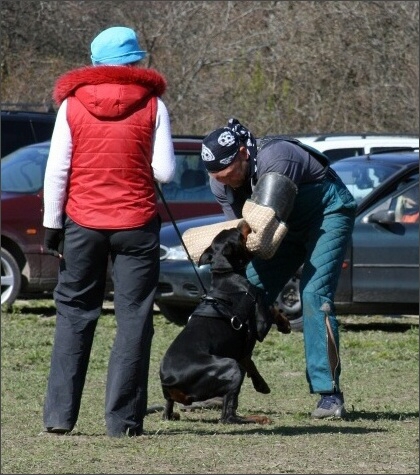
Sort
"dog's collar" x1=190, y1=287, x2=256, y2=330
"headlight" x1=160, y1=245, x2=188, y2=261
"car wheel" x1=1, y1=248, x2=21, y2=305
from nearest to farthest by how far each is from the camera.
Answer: "dog's collar" x1=190, y1=287, x2=256, y2=330
"headlight" x1=160, y1=245, x2=188, y2=261
"car wheel" x1=1, y1=248, x2=21, y2=305

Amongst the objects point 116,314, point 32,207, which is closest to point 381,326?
point 32,207

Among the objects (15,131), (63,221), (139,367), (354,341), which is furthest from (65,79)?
(15,131)

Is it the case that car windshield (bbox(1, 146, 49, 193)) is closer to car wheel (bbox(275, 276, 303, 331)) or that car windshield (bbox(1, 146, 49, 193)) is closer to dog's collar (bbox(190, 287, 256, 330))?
car wheel (bbox(275, 276, 303, 331))

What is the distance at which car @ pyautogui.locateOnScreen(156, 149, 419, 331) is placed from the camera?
1080 centimetres

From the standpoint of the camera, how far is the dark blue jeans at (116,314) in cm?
562

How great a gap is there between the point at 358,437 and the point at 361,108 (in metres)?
17.2

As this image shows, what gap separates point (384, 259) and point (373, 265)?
0.11 m

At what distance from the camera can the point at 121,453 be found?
5.26 meters

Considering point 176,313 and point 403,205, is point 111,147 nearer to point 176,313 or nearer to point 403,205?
point 403,205

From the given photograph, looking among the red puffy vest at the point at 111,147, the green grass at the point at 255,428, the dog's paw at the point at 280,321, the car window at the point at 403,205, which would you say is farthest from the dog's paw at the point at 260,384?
the car window at the point at 403,205

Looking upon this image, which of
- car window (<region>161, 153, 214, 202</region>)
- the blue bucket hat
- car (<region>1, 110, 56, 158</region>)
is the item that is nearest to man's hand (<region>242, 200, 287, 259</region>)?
the blue bucket hat

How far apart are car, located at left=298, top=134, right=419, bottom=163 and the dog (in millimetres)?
7850

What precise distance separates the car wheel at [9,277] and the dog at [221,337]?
19.7 ft

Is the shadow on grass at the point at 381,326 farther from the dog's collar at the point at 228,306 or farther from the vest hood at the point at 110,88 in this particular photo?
the vest hood at the point at 110,88
